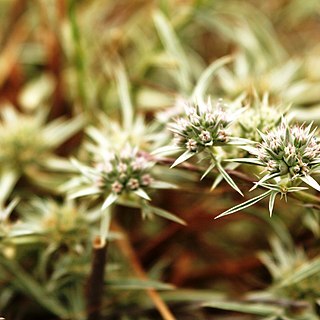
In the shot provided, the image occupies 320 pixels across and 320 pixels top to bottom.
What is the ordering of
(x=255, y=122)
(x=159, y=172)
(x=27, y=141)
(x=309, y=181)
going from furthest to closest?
(x=27, y=141) < (x=159, y=172) < (x=255, y=122) < (x=309, y=181)

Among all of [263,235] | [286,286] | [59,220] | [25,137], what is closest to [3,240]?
[59,220]

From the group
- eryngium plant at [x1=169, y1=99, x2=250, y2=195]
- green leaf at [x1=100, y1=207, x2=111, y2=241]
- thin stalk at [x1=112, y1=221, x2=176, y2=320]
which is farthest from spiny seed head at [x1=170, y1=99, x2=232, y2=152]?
thin stalk at [x1=112, y1=221, x2=176, y2=320]

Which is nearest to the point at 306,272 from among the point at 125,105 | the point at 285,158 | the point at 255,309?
the point at 255,309

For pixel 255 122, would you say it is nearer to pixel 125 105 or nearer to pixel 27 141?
pixel 125 105

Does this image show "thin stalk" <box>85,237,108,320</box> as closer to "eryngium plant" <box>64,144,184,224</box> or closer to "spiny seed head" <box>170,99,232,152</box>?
"eryngium plant" <box>64,144,184,224</box>

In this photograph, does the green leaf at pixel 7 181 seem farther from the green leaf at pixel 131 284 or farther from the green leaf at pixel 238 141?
the green leaf at pixel 238 141

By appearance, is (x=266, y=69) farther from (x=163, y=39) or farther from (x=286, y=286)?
(x=286, y=286)
